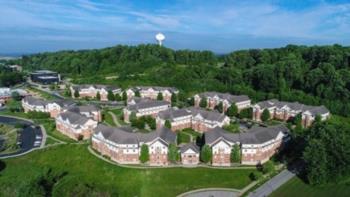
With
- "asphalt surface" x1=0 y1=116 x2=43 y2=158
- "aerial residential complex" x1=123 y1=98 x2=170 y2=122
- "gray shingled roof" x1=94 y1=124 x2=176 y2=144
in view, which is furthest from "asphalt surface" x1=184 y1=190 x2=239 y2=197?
"asphalt surface" x1=0 y1=116 x2=43 y2=158

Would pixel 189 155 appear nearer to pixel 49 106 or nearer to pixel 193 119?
pixel 193 119

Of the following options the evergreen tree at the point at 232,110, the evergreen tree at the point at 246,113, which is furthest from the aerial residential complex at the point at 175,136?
the evergreen tree at the point at 232,110

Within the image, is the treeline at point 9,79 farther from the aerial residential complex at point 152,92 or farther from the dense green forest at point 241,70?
the aerial residential complex at point 152,92

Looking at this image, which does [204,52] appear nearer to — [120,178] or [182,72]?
[182,72]

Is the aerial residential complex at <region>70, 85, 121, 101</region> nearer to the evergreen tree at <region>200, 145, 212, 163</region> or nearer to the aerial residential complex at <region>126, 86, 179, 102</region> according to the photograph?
the aerial residential complex at <region>126, 86, 179, 102</region>

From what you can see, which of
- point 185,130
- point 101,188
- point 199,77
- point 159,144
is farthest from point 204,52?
point 101,188
